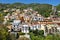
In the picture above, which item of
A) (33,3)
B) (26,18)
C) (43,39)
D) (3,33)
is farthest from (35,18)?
(33,3)

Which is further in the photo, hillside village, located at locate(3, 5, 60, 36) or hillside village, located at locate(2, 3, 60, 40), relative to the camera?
hillside village, located at locate(3, 5, 60, 36)

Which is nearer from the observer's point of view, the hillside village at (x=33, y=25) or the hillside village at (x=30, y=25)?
the hillside village at (x=30, y=25)

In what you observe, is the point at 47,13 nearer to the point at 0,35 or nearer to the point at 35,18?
the point at 35,18

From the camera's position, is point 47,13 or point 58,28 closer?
point 58,28

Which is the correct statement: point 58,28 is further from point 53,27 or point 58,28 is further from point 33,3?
point 33,3

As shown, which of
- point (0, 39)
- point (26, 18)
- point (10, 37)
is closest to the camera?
point (0, 39)

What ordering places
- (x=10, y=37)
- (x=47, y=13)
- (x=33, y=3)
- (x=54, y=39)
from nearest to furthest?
1. (x=10, y=37)
2. (x=54, y=39)
3. (x=47, y=13)
4. (x=33, y=3)

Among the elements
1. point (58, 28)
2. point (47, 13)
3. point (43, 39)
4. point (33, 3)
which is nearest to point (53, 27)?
point (58, 28)

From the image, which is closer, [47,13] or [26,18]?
[26,18]

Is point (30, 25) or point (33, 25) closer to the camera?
point (30, 25)
